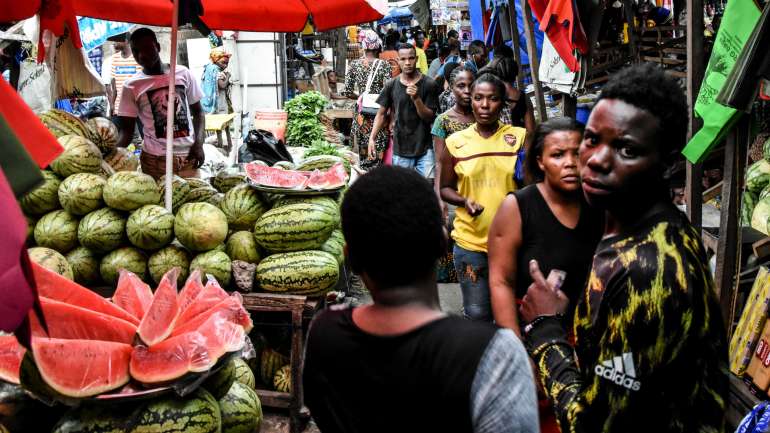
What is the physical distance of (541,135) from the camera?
3361 millimetres

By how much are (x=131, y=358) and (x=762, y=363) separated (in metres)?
2.92

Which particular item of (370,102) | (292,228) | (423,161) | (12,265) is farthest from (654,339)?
(370,102)

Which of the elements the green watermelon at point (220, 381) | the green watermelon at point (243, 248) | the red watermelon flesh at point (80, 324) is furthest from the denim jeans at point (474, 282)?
the red watermelon flesh at point (80, 324)

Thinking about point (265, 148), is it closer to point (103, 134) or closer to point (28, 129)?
point (103, 134)

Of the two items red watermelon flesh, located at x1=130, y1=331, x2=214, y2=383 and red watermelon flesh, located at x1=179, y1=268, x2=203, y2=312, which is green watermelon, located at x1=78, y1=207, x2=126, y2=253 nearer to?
red watermelon flesh, located at x1=179, y1=268, x2=203, y2=312

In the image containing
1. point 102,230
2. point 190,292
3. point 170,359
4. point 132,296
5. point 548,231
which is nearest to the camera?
point 170,359

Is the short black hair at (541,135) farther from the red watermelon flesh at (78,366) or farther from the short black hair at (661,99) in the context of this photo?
the red watermelon flesh at (78,366)

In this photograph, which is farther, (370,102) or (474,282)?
(370,102)

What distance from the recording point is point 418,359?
1.53 metres

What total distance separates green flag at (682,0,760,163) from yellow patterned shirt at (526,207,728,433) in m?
1.83

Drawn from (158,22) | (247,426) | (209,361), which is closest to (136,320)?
(209,361)

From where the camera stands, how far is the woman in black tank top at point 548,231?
3031 millimetres

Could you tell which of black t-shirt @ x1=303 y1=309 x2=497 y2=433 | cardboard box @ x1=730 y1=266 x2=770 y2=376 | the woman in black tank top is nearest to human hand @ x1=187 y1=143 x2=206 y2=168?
the woman in black tank top

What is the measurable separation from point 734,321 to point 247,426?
9.26ft
